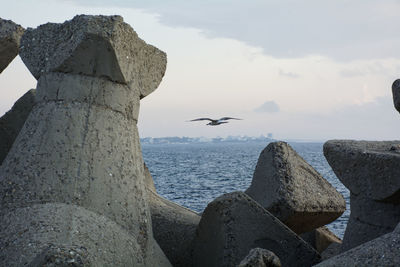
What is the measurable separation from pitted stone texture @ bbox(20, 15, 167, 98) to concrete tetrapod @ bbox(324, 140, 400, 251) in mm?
1646

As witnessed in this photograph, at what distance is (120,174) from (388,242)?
71.3 inches

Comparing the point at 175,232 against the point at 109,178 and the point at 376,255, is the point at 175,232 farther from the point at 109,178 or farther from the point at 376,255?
the point at 376,255

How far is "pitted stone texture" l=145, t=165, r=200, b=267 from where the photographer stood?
440 centimetres

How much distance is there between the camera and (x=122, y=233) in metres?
3.59

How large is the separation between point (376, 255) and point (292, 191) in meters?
1.97

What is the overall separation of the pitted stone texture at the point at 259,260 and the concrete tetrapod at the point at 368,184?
135 centimetres

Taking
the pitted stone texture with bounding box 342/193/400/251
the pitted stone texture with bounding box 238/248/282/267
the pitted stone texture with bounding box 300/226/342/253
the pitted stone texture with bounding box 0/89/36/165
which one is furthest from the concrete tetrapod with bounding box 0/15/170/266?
the pitted stone texture with bounding box 300/226/342/253

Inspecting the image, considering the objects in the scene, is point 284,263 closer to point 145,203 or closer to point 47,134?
point 145,203

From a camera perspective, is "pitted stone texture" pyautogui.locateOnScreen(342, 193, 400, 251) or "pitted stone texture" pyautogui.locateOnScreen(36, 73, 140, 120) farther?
"pitted stone texture" pyautogui.locateOnScreen(342, 193, 400, 251)

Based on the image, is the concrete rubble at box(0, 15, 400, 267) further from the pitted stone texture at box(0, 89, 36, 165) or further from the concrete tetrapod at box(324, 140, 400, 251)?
the pitted stone texture at box(0, 89, 36, 165)

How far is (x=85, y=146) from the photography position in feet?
12.3

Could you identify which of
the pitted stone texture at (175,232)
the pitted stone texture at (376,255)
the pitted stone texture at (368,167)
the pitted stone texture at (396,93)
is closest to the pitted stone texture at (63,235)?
the pitted stone texture at (175,232)

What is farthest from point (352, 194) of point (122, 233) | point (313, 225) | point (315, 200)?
point (122, 233)

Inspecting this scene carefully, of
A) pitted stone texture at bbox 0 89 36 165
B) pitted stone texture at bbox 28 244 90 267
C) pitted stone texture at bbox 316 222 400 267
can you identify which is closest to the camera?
pitted stone texture at bbox 28 244 90 267
